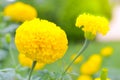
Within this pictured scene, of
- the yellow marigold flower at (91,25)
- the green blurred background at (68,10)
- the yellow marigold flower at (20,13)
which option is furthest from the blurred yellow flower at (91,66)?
the green blurred background at (68,10)

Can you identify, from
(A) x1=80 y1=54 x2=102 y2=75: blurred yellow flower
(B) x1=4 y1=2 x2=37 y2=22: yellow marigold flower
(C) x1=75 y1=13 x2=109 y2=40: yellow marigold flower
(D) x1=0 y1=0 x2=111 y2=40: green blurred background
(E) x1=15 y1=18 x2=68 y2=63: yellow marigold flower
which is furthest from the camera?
(D) x1=0 y1=0 x2=111 y2=40: green blurred background

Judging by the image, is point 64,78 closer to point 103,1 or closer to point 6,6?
point 6,6

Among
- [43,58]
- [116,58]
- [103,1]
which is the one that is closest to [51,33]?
[43,58]

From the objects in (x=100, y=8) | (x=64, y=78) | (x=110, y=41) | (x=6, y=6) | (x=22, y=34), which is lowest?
(x=110, y=41)

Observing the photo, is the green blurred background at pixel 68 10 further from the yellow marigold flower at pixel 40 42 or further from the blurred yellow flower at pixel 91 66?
the yellow marigold flower at pixel 40 42

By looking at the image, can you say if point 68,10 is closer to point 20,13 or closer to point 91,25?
point 20,13

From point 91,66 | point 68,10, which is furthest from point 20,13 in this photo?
point 68,10

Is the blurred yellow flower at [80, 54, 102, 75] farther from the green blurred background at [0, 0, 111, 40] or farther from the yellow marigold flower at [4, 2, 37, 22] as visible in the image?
the green blurred background at [0, 0, 111, 40]

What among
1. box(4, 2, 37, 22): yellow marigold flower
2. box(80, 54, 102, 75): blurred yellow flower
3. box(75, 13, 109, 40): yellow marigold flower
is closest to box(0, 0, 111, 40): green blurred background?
box(4, 2, 37, 22): yellow marigold flower
